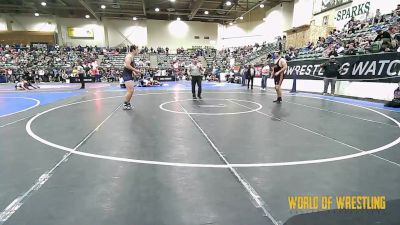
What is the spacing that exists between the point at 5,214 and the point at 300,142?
3.85 m

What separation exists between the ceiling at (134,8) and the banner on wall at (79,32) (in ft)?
6.30

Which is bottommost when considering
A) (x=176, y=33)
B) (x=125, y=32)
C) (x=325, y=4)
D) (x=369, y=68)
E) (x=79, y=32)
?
(x=369, y=68)

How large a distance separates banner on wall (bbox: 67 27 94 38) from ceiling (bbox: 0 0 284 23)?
192cm

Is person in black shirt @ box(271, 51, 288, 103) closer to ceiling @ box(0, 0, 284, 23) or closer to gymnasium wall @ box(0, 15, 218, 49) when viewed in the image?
ceiling @ box(0, 0, 284, 23)

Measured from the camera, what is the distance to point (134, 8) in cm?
3816

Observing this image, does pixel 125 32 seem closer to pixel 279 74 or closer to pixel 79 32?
pixel 79 32

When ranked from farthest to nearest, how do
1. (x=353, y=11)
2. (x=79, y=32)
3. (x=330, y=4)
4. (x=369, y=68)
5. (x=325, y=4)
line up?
(x=79, y=32), (x=325, y=4), (x=330, y=4), (x=353, y=11), (x=369, y=68)

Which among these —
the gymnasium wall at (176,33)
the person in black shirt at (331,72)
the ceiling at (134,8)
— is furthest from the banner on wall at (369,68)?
the gymnasium wall at (176,33)

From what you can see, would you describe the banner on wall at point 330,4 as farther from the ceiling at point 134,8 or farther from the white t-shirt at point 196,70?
the white t-shirt at point 196,70

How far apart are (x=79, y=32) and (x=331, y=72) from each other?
3689 centimetres

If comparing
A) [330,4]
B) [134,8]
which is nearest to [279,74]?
[330,4]

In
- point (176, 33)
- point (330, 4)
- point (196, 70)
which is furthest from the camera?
point (176, 33)

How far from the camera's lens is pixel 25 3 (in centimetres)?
3509

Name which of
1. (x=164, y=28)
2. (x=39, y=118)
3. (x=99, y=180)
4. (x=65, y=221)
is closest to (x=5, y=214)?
(x=65, y=221)
